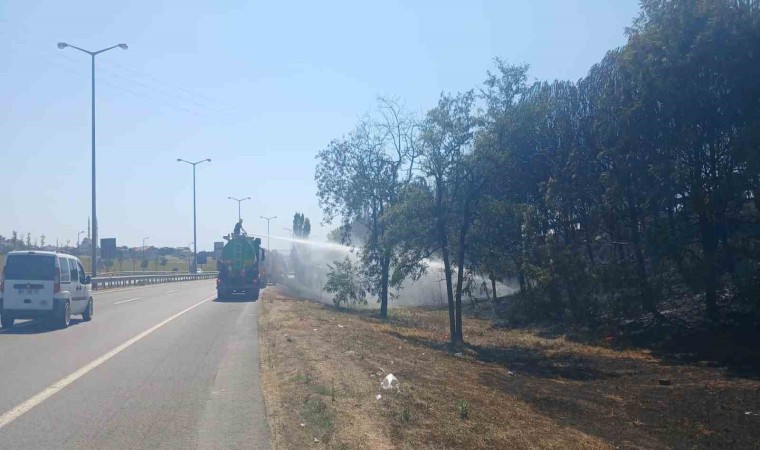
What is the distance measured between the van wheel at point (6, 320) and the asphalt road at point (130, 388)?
412 mm

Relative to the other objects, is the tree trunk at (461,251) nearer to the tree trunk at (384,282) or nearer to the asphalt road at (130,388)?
the asphalt road at (130,388)

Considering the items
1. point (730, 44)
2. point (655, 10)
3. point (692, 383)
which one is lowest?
point (692, 383)

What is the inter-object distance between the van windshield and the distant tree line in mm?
10497

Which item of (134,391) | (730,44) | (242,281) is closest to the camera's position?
(134,391)

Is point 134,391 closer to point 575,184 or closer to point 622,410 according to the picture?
point 622,410

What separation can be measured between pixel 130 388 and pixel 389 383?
13.7 ft

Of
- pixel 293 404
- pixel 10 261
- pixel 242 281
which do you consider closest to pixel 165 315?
pixel 10 261

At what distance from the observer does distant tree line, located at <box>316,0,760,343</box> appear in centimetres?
2141

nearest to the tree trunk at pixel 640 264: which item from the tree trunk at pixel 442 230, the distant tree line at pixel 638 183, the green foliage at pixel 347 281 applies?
the distant tree line at pixel 638 183

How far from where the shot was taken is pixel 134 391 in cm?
1177

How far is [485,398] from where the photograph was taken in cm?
1274

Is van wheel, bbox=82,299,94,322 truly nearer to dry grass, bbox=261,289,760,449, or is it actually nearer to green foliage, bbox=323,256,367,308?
dry grass, bbox=261,289,760,449

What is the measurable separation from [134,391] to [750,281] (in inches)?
619

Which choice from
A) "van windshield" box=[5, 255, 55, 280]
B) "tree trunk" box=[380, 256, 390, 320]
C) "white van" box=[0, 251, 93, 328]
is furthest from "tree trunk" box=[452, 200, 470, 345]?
"van windshield" box=[5, 255, 55, 280]
